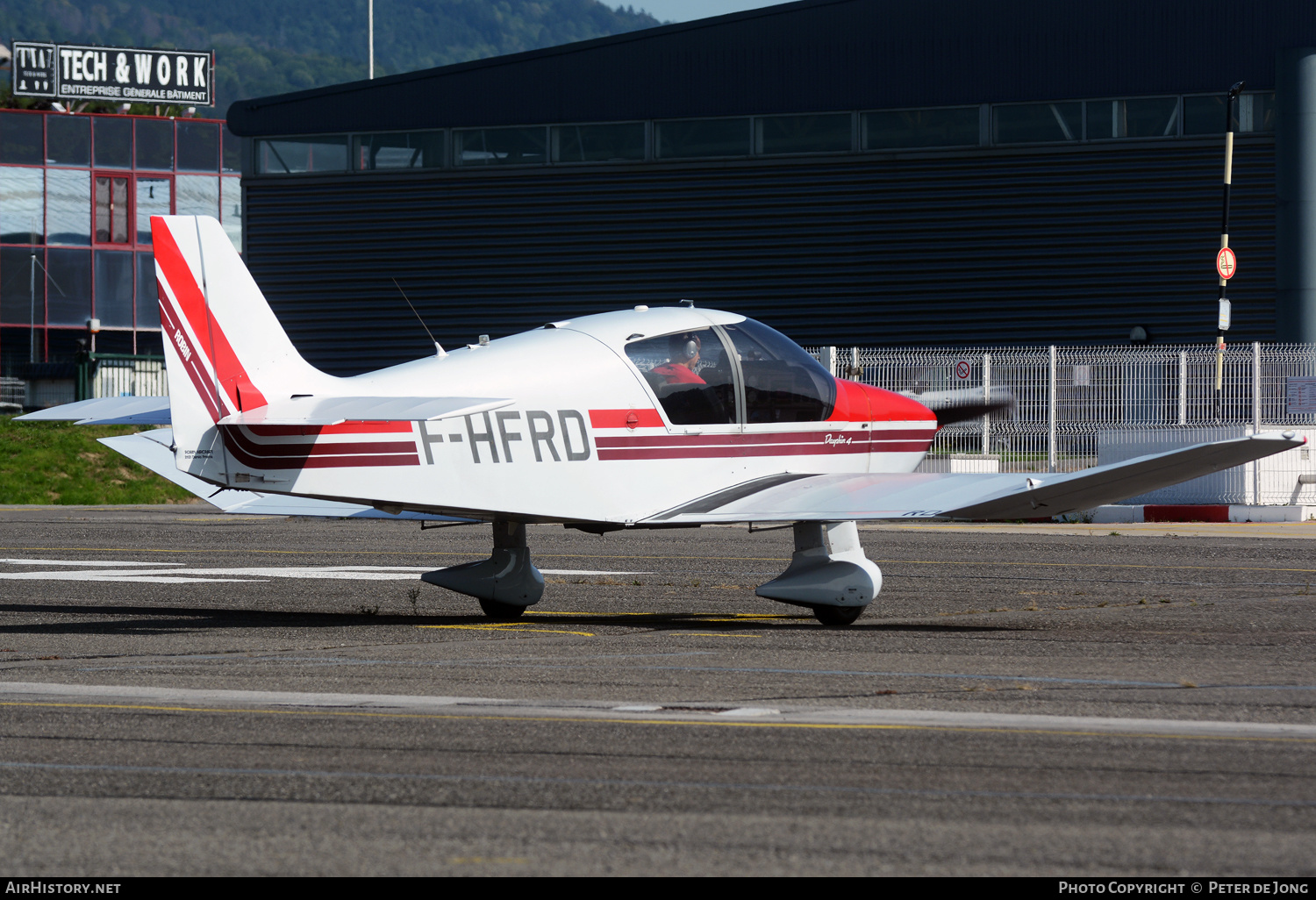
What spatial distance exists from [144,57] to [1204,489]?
216ft

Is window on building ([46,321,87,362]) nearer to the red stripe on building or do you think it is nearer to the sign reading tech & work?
the sign reading tech & work

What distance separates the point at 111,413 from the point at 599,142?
3216 cm

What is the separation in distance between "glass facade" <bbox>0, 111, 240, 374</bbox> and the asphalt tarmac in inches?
2173

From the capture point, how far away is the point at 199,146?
6950cm

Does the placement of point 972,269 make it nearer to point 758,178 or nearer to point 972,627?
point 758,178

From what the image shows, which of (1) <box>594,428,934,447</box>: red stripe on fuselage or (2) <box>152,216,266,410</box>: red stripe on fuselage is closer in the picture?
(2) <box>152,216,266,410</box>: red stripe on fuselage

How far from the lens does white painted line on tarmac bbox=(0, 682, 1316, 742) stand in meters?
7.14

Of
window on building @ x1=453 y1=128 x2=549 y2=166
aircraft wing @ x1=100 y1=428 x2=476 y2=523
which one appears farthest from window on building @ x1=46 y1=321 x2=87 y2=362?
aircraft wing @ x1=100 y1=428 x2=476 y2=523

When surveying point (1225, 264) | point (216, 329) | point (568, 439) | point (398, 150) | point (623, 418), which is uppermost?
point (398, 150)

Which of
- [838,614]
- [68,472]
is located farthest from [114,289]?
[838,614]

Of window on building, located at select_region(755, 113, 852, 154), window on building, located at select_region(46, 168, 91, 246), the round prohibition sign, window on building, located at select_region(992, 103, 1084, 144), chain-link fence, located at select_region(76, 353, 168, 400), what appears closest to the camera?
the round prohibition sign

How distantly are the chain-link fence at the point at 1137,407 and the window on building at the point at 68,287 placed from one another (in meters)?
47.3

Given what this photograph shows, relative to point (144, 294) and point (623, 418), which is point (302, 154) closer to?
point (144, 294)

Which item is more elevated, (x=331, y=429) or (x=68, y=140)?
(x=68, y=140)
